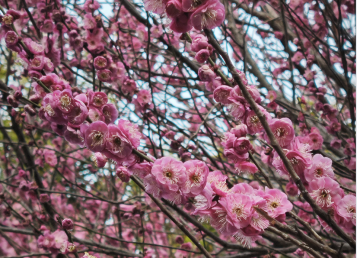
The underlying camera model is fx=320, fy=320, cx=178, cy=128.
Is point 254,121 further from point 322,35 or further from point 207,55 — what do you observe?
point 322,35

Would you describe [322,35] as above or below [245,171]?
above

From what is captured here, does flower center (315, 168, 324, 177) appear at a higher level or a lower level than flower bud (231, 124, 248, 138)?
lower

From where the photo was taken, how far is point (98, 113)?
143cm

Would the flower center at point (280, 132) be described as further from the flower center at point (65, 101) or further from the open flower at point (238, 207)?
the flower center at point (65, 101)

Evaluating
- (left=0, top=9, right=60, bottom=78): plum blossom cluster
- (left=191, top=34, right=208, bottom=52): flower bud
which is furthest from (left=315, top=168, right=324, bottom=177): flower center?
(left=0, top=9, right=60, bottom=78): plum blossom cluster

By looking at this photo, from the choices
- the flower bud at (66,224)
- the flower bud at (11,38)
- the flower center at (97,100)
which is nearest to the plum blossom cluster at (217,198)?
the flower center at (97,100)

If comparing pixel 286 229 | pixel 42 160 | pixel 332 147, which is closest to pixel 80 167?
pixel 42 160

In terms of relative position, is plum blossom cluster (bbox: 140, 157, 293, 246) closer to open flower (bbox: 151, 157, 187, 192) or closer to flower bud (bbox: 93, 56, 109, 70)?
open flower (bbox: 151, 157, 187, 192)

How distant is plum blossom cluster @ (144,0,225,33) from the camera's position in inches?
43.3

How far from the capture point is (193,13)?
111 cm

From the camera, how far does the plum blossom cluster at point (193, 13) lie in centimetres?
110

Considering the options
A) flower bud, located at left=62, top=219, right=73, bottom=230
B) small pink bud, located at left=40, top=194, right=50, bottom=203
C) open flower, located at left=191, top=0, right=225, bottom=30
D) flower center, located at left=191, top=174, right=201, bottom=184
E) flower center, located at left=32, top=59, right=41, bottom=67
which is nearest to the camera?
open flower, located at left=191, top=0, right=225, bottom=30

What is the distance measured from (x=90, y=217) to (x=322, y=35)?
13.2ft

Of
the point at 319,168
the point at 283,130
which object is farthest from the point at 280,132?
the point at 319,168
